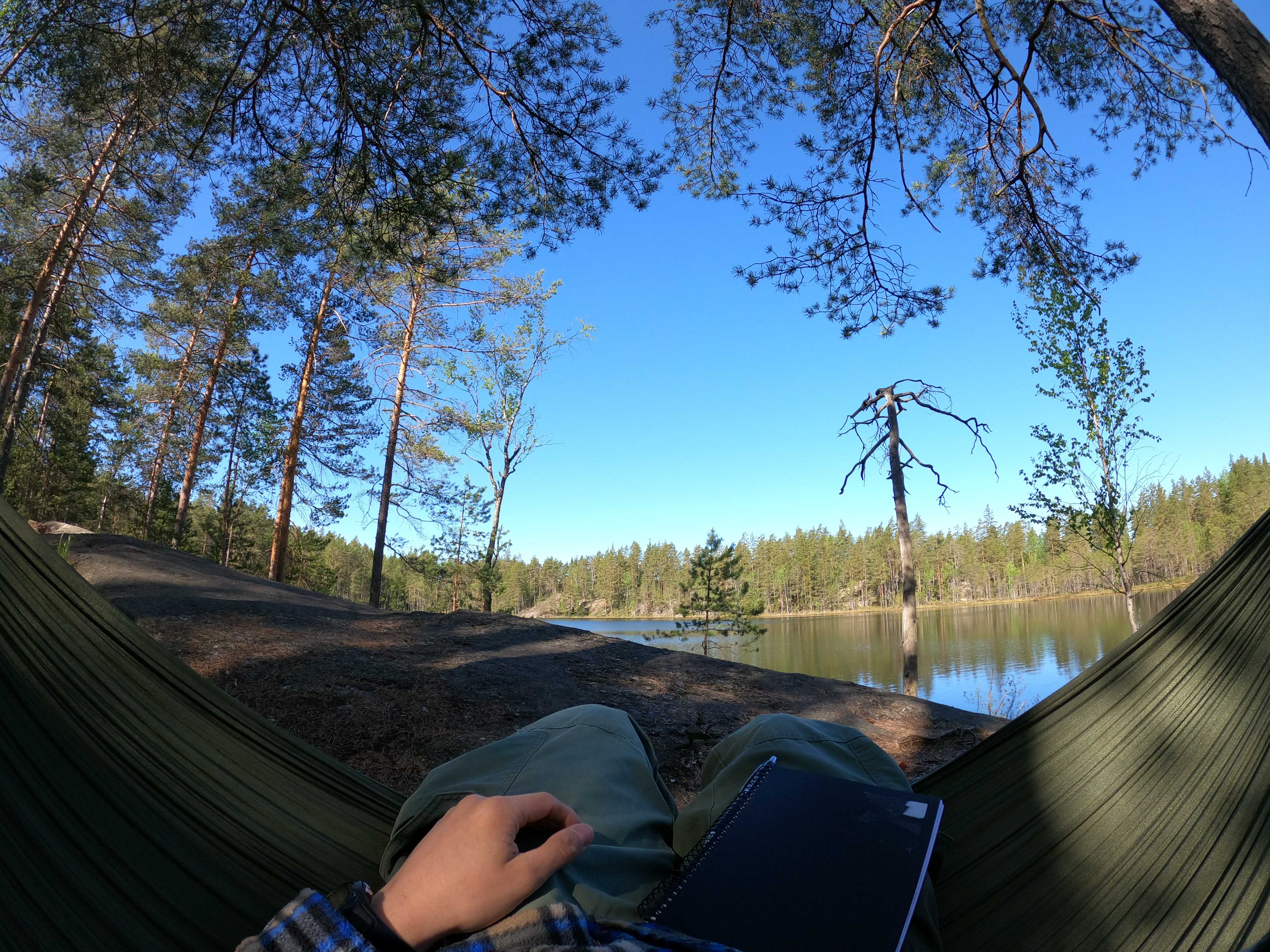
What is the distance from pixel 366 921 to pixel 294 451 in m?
10.9

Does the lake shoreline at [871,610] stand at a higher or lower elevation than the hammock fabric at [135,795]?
lower

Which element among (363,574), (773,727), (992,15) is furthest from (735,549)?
(363,574)

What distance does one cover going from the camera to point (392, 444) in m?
10.3

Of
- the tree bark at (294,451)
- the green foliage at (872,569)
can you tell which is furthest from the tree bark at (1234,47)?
the green foliage at (872,569)

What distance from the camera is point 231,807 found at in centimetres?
98

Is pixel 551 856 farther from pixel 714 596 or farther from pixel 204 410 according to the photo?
pixel 714 596

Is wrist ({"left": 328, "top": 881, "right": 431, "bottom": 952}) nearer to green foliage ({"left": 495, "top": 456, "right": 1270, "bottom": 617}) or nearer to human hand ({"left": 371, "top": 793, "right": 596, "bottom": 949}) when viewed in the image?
human hand ({"left": 371, "top": 793, "right": 596, "bottom": 949})

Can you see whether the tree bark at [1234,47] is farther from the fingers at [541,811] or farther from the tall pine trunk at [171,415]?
the tall pine trunk at [171,415]

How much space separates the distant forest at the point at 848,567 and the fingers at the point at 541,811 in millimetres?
21380

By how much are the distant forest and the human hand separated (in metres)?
21.4

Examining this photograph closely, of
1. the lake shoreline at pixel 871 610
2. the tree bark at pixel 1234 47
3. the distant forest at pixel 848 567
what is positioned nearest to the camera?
the tree bark at pixel 1234 47

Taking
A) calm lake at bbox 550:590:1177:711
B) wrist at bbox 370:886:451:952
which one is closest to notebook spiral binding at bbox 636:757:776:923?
wrist at bbox 370:886:451:952

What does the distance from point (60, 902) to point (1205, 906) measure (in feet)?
4.46

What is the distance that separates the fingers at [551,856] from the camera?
2.00 feet
